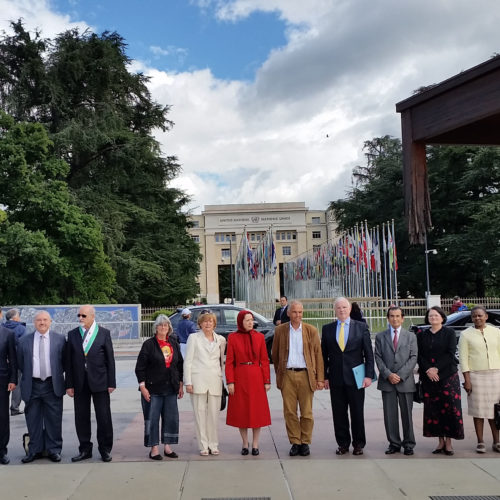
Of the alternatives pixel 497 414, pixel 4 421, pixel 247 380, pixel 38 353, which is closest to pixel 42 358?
pixel 38 353

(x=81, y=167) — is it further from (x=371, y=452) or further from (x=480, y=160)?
(x=371, y=452)

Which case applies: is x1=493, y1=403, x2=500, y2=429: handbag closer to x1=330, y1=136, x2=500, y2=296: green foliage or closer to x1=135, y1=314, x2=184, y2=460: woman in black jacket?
x1=135, y1=314, x2=184, y2=460: woman in black jacket

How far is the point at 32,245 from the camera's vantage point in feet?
86.5

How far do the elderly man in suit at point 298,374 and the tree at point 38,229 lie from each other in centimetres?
2124

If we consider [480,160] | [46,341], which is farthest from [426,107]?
[480,160]

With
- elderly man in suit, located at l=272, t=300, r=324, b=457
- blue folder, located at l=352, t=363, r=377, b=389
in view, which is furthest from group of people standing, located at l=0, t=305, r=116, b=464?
blue folder, located at l=352, t=363, r=377, b=389

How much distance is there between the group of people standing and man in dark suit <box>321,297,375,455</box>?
8.47ft

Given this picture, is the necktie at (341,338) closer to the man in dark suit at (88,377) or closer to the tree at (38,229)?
the man in dark suit at (88,377)

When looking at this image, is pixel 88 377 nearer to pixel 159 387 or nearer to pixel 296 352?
pixel 159 387

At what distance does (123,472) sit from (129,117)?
110 feet

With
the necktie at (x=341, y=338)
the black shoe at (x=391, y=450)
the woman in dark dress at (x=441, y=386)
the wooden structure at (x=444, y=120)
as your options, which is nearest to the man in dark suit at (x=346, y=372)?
the necktie at (x=341, y=338)

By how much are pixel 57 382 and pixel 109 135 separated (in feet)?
92.7

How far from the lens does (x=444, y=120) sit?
2881mm

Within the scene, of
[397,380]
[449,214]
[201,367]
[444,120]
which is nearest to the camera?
[444,120]
